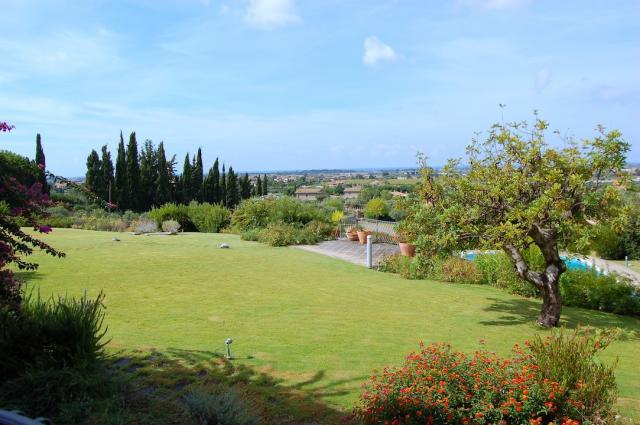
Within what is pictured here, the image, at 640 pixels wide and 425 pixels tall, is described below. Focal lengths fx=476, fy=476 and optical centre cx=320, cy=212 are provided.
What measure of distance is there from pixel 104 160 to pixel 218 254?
23683 millimetres

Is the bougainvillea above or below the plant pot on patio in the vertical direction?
above

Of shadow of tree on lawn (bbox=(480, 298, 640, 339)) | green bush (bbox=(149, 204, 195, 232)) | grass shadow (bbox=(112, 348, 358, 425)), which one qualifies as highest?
green bush (bbox=(149, 204, 195, 232))

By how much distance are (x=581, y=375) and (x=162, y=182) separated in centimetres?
3474

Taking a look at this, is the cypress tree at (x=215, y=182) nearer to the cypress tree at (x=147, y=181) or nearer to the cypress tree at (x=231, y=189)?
the cypress tree at (x=231, y=189)

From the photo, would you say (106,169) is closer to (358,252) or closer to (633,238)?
(358,252)

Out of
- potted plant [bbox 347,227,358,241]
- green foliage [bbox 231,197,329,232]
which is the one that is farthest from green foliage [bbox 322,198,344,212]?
potted plant [bbox 347,227,358,241]

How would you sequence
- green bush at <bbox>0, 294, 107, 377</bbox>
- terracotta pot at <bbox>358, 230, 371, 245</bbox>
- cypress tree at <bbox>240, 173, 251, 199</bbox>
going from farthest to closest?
1. cypress tree at <bbox>240, 173, 251, 199</bbox>
2. terracotta pot at <bbox>358, 230, 371, 245</bbox>
3. green bush at <bbox>0, 294, 107, 377</bbox>

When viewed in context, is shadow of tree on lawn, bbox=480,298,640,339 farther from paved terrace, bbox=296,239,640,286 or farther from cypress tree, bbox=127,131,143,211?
cypress tree, bbox=127,131,143,211

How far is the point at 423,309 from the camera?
9.13 metres

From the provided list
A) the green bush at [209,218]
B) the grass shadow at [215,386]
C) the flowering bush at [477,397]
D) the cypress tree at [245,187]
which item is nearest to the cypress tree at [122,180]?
the green bush at [209,218]

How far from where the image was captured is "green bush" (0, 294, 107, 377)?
4289 mm

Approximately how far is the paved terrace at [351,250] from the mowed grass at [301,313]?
115cm

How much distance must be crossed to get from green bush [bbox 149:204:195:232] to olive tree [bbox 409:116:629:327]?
54.9 feet

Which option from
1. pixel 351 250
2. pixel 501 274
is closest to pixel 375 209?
pixel 351 250
